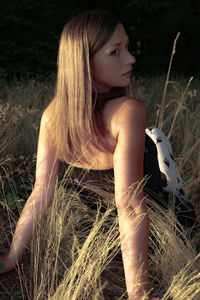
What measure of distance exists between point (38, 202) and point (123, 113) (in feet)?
1.95

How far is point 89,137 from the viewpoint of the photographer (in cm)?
165

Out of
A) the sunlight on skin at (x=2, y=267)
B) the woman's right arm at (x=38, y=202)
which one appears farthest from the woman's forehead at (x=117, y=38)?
the sunlight on skin at (x=2, y=267)

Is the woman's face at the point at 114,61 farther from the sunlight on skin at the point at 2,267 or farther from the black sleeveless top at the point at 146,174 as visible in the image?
the sunlight on skin at the point at 2,267

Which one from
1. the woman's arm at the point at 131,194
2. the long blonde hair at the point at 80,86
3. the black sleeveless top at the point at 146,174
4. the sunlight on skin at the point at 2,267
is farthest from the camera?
the black sleeveless top at the point at 146,174

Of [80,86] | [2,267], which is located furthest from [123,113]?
[2,267]

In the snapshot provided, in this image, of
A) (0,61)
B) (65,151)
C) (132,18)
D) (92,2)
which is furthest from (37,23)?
(65,151)

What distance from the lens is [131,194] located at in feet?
4.96

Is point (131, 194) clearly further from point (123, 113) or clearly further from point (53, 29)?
point (53, 29)

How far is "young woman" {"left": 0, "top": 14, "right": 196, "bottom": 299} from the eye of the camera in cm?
149

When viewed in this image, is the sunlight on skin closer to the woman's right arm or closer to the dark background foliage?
the woman's right arm

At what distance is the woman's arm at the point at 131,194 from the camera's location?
1466 millimetres

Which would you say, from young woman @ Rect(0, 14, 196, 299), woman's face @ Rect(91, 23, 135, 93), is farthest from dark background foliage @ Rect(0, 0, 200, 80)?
woman's face @ Rect(91, 23, 135, 93)

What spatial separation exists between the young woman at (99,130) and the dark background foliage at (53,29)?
6243mm

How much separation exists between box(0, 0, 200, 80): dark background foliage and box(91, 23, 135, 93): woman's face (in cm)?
638
